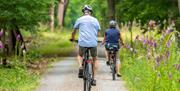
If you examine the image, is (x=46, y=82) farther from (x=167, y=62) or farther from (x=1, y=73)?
(x=167, y=62)

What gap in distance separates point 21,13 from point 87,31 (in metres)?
8.35

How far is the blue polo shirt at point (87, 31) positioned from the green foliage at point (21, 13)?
7.87m

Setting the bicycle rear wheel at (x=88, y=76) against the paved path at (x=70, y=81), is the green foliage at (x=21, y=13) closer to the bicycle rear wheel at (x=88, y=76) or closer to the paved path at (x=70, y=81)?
the paved path at (x=70, y=81)

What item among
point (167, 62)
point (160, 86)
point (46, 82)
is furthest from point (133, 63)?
point (167, 62)

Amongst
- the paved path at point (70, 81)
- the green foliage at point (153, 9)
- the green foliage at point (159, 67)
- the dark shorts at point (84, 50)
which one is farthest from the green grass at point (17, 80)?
the green foliage at point (153, 9)

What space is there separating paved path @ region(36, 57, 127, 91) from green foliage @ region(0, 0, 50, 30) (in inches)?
86.3

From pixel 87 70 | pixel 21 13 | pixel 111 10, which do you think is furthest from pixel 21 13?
pixel 111 10

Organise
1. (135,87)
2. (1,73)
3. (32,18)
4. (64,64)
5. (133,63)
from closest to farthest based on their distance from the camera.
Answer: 1. (135,87)
2. (1,73)
3. (133,63)
4. (32,18)
5. (64,64)

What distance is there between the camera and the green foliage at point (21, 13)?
2311cm

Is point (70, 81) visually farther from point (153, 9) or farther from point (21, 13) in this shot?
point (153, 9)

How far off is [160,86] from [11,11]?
10.0 m

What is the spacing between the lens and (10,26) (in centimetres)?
2417

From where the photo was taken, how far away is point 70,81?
1945 cm

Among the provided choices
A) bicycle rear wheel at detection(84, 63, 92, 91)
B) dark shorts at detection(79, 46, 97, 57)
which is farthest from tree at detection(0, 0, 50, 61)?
bicycle rear wheel at detection(84, 63, 92, 91)
